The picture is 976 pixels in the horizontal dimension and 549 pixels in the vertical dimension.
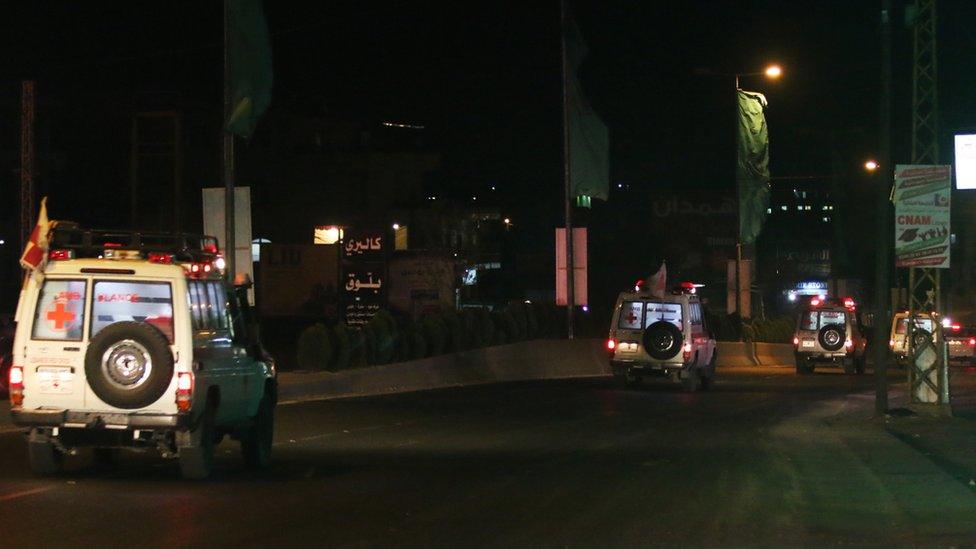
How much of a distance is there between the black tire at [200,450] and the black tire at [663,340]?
57.6ft

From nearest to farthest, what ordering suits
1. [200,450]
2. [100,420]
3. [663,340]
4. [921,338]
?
[100,420] < [200,450] < [921,338] < [663,340]

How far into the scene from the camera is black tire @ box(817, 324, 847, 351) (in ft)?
133

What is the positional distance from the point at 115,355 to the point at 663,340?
18877 mm

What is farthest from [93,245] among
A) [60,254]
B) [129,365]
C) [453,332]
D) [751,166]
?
[751,166]

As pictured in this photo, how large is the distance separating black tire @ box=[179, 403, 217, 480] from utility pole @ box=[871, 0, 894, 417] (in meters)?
12.7

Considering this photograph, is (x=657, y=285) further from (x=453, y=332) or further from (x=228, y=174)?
(x=228, y=174)

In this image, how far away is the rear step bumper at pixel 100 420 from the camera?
12.5m

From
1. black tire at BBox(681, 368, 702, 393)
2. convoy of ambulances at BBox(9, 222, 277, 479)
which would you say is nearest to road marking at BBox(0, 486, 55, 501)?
convoy of ambulances at BBox(9, 222, 277, 479)

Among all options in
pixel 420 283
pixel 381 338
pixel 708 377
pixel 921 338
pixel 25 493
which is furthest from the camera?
pixel 420 283

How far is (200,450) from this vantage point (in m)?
13.0

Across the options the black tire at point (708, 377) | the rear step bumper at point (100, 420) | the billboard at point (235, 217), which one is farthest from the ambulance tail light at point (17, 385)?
the black tire at point (708, 377)

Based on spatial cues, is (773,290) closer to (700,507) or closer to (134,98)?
(134,98)

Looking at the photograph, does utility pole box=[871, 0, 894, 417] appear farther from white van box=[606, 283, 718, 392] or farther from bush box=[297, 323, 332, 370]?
bush box=[297, 323, 332, 370]

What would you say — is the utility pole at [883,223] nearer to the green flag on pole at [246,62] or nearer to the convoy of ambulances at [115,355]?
the green flag on pole at [246,62]
